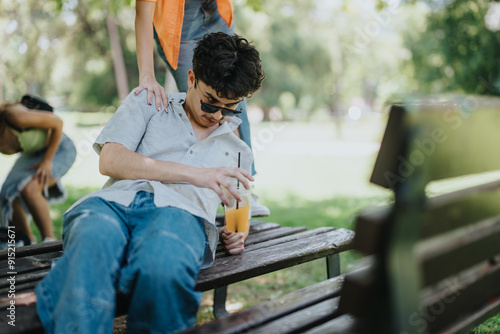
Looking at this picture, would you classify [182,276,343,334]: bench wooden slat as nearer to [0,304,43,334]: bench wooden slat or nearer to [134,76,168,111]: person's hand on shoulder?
[0,304,43,334]: bench wooden slat

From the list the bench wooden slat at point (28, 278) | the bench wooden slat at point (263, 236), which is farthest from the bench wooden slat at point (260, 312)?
the bench wooden slat at point (28, 278)

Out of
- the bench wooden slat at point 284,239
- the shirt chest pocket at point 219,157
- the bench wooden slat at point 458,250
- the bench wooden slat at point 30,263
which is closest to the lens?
the bench wooden slat at point 458,250

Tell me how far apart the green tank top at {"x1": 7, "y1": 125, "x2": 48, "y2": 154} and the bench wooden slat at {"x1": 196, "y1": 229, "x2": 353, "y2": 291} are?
237 cm

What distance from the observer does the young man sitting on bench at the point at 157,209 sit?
55.8 inches

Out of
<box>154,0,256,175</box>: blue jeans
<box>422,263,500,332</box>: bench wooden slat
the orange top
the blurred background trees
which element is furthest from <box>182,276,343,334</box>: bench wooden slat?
the blurred background trees

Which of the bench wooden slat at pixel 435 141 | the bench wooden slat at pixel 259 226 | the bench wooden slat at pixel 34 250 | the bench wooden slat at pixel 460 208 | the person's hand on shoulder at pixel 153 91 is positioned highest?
the person's hand on shoulder at pixel 153 91

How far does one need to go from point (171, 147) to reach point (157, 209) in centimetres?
38

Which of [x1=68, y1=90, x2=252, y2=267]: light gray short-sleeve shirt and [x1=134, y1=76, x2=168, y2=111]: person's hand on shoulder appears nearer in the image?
[x1=68, y1=90, x2=252, y2=267]: light gray short-sleeve shirt

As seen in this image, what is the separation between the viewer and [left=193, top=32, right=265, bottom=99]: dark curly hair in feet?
6.64

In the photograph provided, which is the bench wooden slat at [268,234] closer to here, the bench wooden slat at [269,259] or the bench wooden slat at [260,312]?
the bench wooden slat at [269,259]

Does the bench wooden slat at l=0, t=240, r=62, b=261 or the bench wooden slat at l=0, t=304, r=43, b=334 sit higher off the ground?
the bench wooden slat at l=0, t=240, r=62, b=261

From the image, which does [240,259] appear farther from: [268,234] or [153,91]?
[153,91]

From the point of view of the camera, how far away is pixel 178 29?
2613 mm

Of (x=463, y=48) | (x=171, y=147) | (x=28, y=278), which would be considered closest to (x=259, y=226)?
(x=171, y=147)
